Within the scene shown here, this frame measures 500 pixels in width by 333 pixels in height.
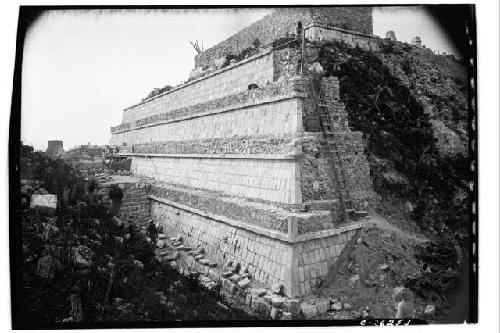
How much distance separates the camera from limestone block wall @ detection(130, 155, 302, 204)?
696 centimetres

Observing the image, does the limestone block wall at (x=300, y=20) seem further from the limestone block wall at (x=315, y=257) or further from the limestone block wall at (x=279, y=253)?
the limestone block wall at (x=315, y=257)

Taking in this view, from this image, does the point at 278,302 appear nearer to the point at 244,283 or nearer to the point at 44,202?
the point at 244,283

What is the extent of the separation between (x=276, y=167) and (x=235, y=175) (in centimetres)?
143

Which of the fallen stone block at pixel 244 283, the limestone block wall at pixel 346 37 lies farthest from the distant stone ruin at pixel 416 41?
the fallen stone block at pixel 244 283

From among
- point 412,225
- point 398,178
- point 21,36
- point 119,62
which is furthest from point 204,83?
point 412,225

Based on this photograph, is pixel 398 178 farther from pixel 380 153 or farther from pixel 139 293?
pixel 139 293

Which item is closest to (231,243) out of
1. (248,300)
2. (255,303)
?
(248,300)

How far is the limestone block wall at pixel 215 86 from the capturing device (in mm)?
8789

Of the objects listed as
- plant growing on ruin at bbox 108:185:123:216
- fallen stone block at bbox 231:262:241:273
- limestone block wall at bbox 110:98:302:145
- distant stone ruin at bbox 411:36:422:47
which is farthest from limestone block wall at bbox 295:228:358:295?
plant growing on ruin at bbox 108:185:123:216

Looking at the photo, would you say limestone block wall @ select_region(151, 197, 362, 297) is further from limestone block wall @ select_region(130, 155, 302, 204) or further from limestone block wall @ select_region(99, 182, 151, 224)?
limestone block wall @ select_region(99, 182, 151, 224)

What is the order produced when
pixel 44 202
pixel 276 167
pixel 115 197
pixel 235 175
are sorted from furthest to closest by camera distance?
pixel 115 197
pixel 235 175
pixel 276 167
pixel 44 202

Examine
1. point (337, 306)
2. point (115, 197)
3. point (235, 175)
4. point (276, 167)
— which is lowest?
point (337, 306)

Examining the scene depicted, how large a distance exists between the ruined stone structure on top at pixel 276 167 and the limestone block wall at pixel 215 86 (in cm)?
4

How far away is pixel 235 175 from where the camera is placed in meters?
8.42
